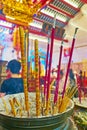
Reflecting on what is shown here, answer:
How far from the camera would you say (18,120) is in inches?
18.7

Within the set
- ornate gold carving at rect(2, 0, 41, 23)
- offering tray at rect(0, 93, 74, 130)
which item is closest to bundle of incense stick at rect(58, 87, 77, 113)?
offering tray at rect(0, 93, 74, 130)

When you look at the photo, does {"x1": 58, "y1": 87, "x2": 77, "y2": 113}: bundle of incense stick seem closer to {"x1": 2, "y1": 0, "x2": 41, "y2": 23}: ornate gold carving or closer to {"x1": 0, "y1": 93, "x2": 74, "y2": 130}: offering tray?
{"x1": 0, "y1": 93, "x2": 74, "y2": 130}: offering tray

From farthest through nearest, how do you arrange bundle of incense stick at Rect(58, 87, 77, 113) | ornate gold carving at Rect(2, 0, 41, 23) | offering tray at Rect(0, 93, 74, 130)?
1. ornate gold carving at Rect(2, 0, 41, 23)
2. bundle of incense stick at Rect(58, 87, 77, 113)
3. offering tray at Rect(0, 93, 74, 130)

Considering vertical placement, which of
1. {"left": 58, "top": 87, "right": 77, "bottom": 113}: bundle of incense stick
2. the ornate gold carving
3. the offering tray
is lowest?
the offering tray

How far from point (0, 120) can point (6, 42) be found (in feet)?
14.1

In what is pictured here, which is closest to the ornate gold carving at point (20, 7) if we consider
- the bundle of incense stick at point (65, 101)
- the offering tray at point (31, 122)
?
the bundle of incense stick at point (65, 101)

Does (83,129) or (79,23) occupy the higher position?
(79,23)

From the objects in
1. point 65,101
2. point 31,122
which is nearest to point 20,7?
point 65,101

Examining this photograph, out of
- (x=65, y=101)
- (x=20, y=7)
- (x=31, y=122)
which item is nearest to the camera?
(x=31, y=122)

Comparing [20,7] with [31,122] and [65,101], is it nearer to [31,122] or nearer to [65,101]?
[65,101]

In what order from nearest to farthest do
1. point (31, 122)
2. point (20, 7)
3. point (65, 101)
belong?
point (31, 122) → point (65, 101) → point (20, 7)

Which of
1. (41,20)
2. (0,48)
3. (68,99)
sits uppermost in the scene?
(41,20)

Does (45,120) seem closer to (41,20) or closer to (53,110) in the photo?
(53,110)

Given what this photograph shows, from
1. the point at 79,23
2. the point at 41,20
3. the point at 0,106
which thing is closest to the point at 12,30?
the point at 41,20
